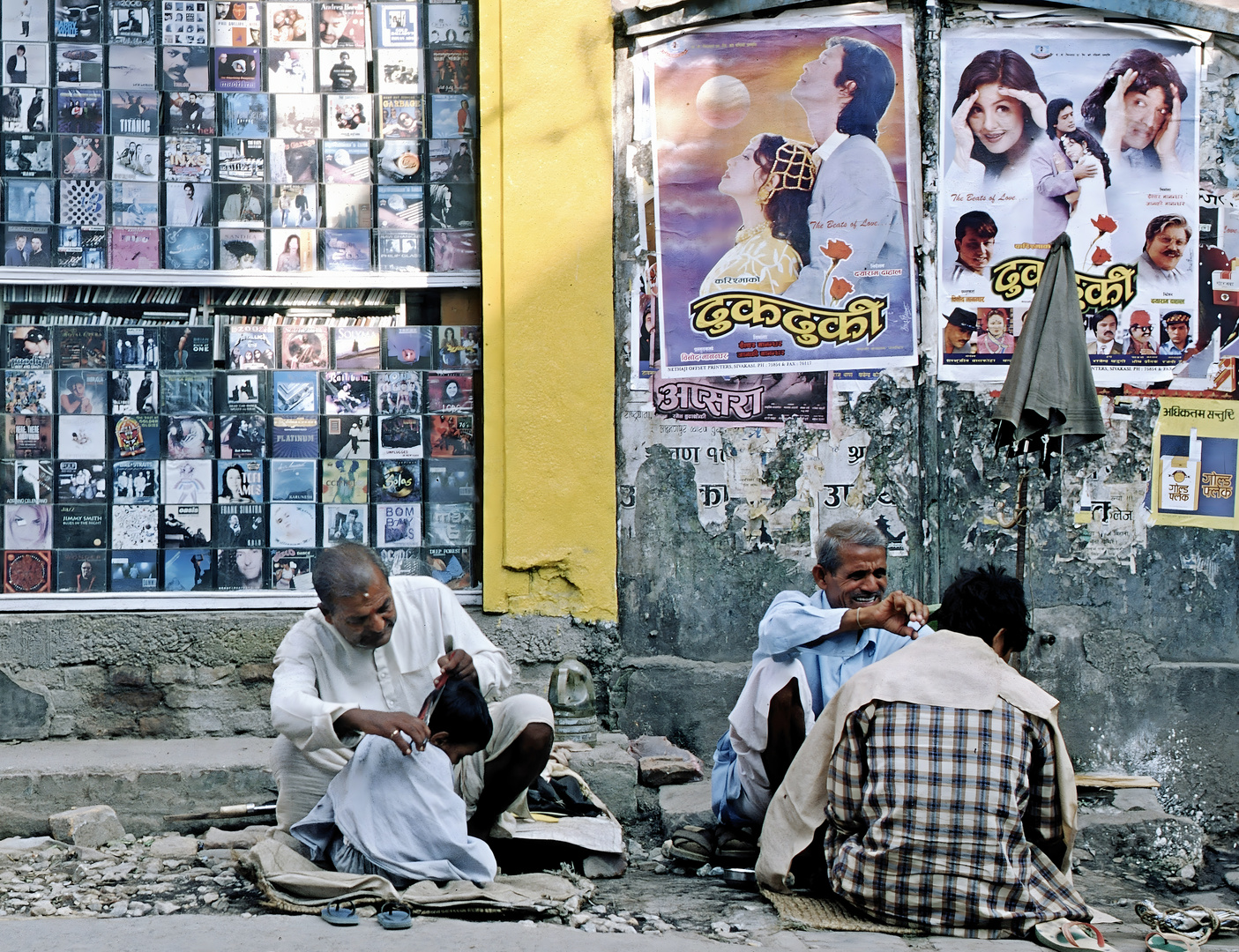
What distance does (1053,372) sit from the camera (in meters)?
4.48

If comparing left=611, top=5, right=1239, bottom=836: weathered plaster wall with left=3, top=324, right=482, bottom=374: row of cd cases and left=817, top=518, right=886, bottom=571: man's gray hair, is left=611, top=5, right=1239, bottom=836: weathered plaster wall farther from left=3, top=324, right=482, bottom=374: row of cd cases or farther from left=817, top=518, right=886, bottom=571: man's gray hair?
left=817, top=518, right=886, bottom=571: man's gray hair

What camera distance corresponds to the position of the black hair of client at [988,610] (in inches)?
136

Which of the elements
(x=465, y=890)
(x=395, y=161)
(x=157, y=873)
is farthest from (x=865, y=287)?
(x=157, y=873)

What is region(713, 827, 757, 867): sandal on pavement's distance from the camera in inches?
157

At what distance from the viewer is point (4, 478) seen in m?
5.17

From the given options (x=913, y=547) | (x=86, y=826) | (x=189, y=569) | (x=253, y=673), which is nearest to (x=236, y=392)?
(x=189, y=569)

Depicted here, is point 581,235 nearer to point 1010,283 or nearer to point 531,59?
point 531,59

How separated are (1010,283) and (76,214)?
3891mm

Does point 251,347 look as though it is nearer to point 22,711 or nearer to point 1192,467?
point 22,711

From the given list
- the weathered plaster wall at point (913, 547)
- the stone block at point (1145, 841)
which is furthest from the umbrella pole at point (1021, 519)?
the stone block at point (1145, 841)

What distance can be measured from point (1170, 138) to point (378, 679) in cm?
398

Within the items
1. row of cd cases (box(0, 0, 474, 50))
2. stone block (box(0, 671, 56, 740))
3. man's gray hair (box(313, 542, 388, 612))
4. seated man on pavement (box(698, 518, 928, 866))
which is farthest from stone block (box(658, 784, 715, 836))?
row of cd cases (box(0, 0, 474, 50))

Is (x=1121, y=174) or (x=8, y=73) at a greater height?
(x=8, y=73)

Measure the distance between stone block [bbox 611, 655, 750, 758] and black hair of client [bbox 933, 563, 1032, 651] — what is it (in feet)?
5.88
